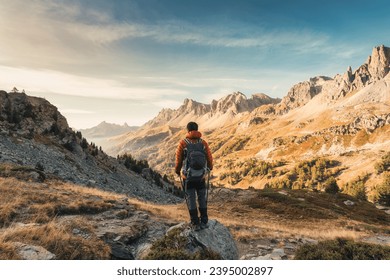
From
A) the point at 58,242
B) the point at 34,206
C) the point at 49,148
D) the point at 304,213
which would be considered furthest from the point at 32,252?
the point at 49,148

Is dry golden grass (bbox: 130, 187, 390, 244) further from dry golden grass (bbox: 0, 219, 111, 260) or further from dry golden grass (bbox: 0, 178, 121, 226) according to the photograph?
dry golden grass (bbox: 0, 219, 111, 260)

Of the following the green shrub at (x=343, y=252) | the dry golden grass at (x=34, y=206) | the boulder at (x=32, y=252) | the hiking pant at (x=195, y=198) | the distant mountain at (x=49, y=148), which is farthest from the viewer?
the distant mountain at (x=49, y=148)

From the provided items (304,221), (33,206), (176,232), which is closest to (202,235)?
(176,232)

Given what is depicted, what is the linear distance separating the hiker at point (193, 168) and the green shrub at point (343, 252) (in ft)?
13.0

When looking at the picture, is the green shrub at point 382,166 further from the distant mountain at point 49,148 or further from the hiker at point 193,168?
the hiker at point 193,168

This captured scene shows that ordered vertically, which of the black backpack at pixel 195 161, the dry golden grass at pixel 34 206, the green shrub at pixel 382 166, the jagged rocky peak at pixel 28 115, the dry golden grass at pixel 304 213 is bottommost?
the dry golden grass at pixel 304 213

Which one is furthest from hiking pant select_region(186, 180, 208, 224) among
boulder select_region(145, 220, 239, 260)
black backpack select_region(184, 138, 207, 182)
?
boulder select_region(145, 220, 239, 260)

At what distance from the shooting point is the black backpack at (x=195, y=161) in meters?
11.0

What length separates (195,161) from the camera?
10.9 meters

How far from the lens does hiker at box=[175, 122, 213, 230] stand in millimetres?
11047

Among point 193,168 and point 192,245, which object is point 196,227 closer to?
point 192,245

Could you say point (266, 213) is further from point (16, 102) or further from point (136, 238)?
point (16, 102)

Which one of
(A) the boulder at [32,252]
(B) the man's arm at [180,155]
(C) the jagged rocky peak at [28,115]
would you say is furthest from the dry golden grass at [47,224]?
(C) the jagged rocky peak at [28,115]

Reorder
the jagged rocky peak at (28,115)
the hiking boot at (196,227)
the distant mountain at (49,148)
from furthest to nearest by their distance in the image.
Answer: the jagged rocky peak at (28,115), the distant mountain at (49,148), the hiking boot at (196,227)
